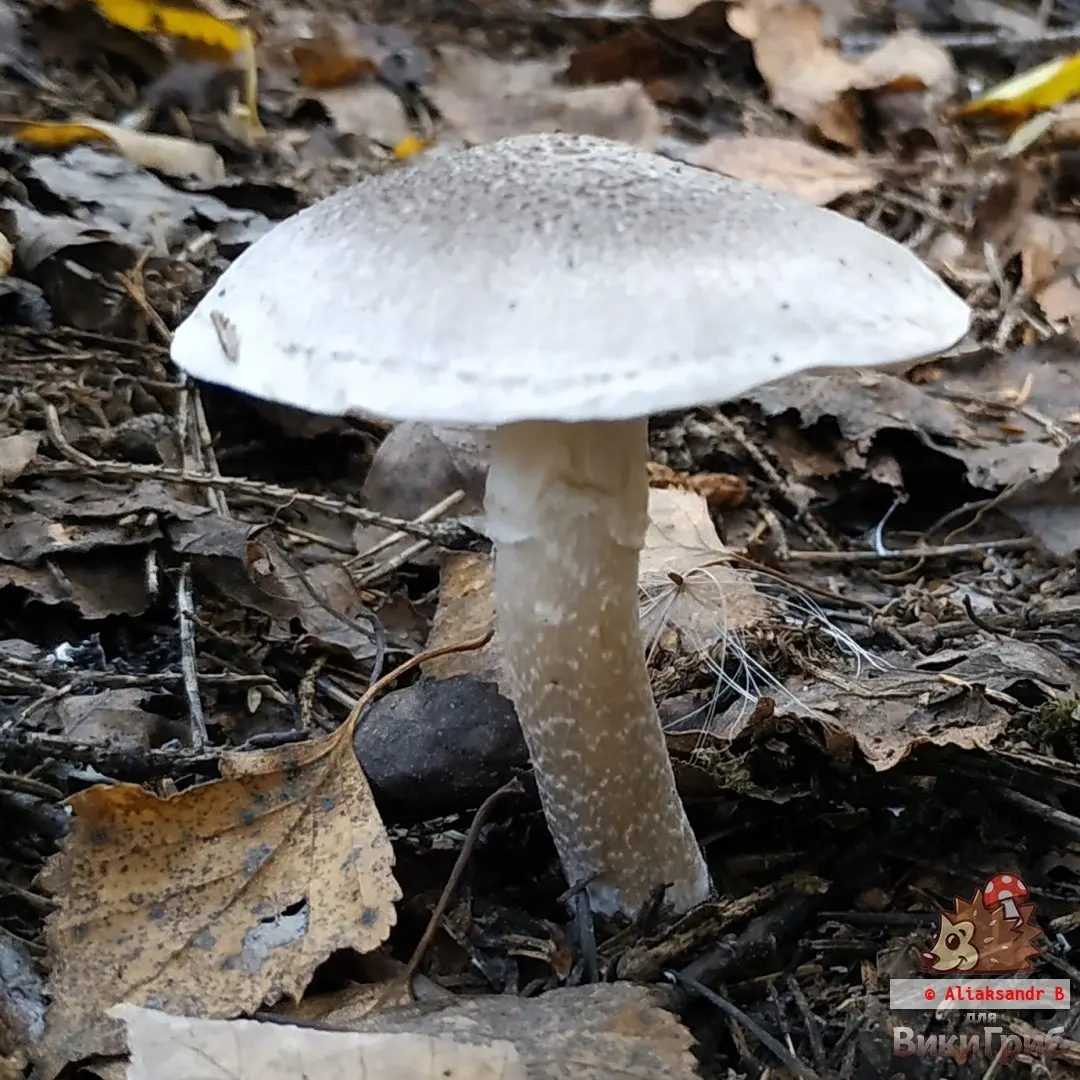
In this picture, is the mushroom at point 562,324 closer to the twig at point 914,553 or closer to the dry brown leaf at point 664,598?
the dry brown leaf at point 664,598

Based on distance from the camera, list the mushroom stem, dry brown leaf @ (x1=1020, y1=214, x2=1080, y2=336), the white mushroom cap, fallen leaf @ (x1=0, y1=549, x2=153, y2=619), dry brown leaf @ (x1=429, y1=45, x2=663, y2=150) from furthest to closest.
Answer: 1. dry brown leaf @ (x1=429, y1=45, x2=663, y2=150)
2. dry brown leaf @ (x1=1020, y1=214, x2=1080, y2=336)
3. fallen leaf @ (x1=0, y1=549, x2=153, y2=619)
4. the mushroom stem
5. the white mushroom cap

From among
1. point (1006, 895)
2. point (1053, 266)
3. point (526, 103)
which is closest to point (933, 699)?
point (1006, 895)

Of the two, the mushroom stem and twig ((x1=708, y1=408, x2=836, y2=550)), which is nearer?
the mushroom stem

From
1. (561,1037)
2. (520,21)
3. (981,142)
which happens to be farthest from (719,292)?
(520,21)

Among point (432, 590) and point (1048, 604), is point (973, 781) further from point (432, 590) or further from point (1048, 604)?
point (432, 590)

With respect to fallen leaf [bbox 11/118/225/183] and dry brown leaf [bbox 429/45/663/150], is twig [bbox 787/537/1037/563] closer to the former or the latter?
fallen leaf [bbox 11/118/225/183]

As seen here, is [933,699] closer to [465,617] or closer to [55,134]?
[465,617]

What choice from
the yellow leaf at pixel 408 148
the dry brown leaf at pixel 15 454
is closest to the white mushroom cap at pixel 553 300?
the dry brown leaf at pixel 15 454

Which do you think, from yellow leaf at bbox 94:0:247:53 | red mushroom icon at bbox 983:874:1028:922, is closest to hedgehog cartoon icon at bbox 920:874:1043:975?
red mushroom icon at bbox 983:874:1028:922

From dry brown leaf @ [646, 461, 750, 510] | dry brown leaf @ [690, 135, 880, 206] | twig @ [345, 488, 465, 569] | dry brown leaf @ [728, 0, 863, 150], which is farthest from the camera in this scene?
dry brown leaf @ [728, 0, 863, 150]
